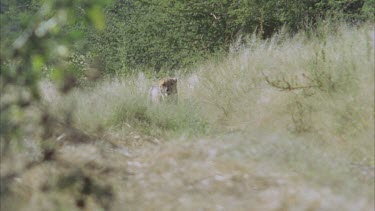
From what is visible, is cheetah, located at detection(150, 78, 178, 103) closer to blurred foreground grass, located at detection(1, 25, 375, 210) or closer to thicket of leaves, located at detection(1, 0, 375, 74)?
blurred foreground grass, located at detection(1, 25, 375, 210)

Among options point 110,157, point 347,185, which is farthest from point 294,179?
point 110,157

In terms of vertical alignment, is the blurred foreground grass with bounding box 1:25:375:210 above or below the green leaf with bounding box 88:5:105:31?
below

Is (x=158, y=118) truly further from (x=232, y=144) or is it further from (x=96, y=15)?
(x=96, y=15)

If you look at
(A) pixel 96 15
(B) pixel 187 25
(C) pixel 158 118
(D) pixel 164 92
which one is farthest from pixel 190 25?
(A) pixel 96 15

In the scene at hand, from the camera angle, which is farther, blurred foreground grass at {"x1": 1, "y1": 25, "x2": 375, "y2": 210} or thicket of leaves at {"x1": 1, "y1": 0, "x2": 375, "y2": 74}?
thicket of leaves at {"x1": 1, "y1": 0, "x2": 375, "y2": 74}

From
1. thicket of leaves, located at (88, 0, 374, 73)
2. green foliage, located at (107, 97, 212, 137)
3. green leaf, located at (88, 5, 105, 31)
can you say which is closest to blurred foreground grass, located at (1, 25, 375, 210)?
green foliage, located at (107, 97, 212, 137)

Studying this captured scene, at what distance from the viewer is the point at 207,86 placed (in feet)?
23.6

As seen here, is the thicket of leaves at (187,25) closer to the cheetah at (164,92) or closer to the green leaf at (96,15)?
the cheetah at (164,92)

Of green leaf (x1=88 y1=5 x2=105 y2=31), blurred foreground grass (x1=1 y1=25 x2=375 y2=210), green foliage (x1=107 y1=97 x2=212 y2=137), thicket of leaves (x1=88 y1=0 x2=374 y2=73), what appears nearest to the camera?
green leaf (x1=88 y1=5 x2=105 y2=31)

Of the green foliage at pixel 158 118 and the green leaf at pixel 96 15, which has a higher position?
the green leaf at pixel 96 15

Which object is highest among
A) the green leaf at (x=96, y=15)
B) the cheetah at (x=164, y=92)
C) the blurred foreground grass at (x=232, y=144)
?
the green leaf at (x=96, y=15)

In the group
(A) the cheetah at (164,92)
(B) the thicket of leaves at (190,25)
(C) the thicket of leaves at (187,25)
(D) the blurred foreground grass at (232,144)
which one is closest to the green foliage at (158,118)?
(D) the blurred foreground grass at (232,144)

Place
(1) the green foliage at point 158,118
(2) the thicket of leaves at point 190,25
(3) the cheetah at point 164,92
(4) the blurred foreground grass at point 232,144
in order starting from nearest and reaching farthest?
(4) the blurred foreground grass at point 232,144, (1) the green foliage at point 158,118, (3) the cheetah at point 164,92, (2) the thicket of leaves at point 190,25

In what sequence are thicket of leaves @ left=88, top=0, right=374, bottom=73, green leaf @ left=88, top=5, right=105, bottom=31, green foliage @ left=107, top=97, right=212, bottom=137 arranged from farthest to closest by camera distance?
1. thicket of leaves @ left=88, top=0, right=374, bottom=73
2. green foliage @ left=107, top=97, right=212, bottom=137
3. green leaf @ left=88, top=5, right=105, bottom=31
